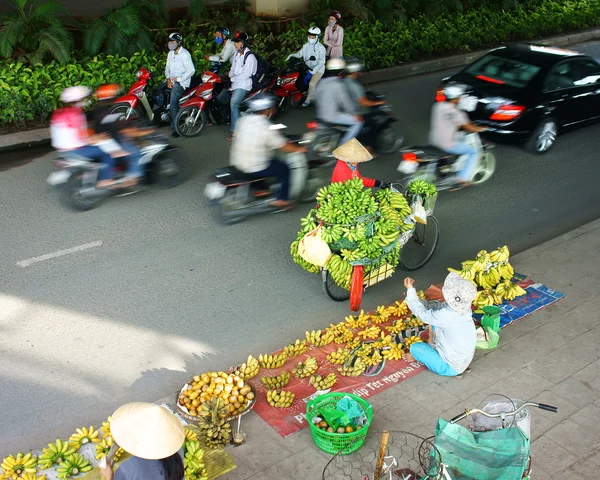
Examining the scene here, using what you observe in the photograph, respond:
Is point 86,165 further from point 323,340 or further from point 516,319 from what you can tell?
point 516,319

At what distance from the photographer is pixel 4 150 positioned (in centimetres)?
1108

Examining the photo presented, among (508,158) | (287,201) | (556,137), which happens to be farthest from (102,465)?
(556,137)

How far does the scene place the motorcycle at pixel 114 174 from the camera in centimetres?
883

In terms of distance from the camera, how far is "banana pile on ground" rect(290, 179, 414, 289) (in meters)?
6.79

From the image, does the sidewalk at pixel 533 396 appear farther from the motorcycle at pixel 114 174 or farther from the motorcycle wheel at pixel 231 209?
the motorcycle at pixel 114 174

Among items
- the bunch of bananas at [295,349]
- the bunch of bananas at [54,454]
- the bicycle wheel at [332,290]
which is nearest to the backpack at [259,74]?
the bicycle wheel at [332,290]

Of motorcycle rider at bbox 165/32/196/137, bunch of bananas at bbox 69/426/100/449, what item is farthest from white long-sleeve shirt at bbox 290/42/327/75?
bunch of bananas at bbox 69/426/100/449

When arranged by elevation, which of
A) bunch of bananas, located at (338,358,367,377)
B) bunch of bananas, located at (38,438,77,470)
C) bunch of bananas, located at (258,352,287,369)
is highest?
bunch of bananas, located at (38,438,77,470)

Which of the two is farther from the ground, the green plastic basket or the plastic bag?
the plastic bag

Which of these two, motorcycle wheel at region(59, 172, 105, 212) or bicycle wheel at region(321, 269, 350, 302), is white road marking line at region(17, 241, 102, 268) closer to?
motorcycle wheel at region(59, 172, 105, 212)

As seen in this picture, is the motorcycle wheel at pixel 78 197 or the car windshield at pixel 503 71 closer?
the motorcycle wheel at pixel 78 197

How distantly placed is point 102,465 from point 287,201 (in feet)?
18.0

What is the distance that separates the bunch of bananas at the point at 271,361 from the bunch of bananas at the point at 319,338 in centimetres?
43

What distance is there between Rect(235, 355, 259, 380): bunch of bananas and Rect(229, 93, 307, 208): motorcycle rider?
10.00 ft
